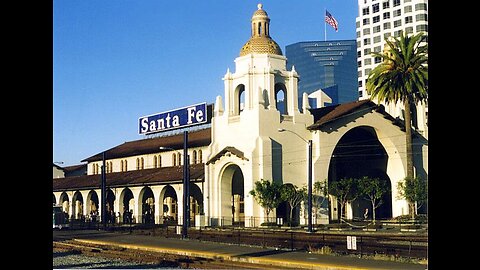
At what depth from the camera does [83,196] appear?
A: 155ft

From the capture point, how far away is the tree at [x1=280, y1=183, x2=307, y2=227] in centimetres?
4550

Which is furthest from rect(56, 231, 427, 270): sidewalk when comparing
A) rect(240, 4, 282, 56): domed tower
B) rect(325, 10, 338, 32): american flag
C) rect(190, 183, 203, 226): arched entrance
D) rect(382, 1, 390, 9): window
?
rect(382, 1, 390, 9): window

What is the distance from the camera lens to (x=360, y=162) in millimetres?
54031

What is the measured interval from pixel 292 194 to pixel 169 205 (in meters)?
11.5

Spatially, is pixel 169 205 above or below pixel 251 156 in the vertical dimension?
below

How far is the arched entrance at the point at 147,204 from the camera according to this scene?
5037 cm

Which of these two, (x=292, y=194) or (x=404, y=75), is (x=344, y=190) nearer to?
(x=292, y=194)

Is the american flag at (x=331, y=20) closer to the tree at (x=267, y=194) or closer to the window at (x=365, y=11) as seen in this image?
the tree at (x=267, y=194)

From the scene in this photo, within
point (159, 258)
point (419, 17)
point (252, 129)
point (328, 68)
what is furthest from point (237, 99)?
point (328, 68)

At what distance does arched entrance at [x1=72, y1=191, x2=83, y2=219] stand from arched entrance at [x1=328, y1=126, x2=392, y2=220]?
18.3 metres

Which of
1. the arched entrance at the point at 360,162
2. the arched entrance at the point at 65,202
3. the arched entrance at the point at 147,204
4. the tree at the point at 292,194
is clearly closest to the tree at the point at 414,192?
the arched entrance at the point at 360,162
